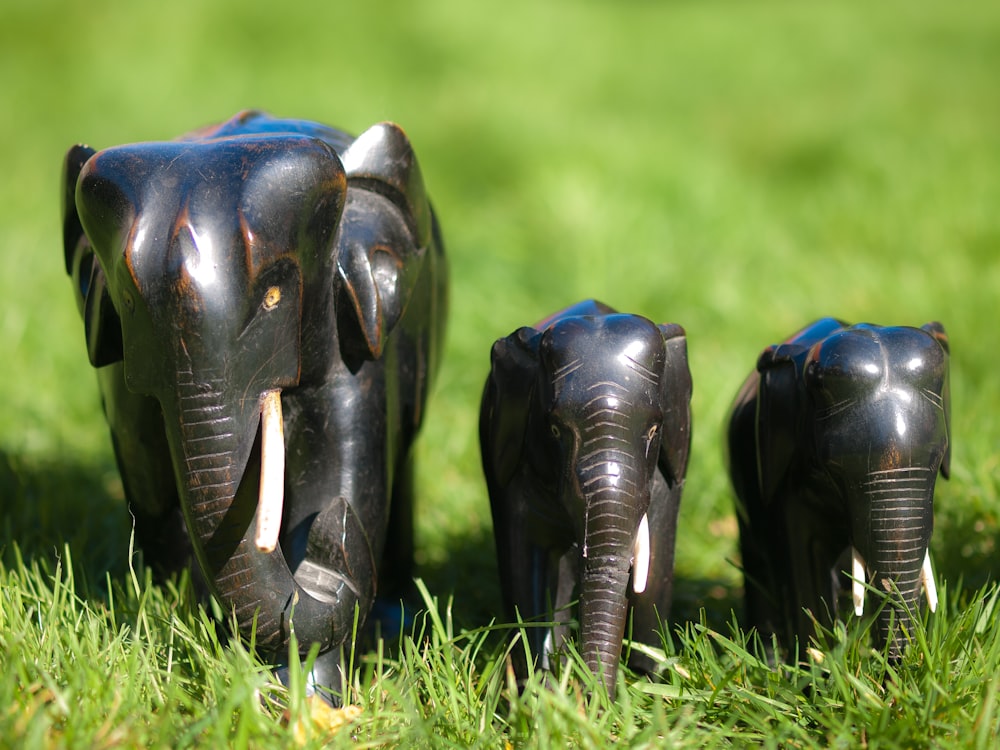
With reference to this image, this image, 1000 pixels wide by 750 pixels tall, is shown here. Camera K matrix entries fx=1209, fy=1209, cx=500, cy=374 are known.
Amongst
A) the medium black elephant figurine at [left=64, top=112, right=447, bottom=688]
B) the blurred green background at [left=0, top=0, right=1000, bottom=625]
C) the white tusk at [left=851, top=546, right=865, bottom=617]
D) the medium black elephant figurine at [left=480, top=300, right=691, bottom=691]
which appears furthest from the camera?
the blurred green background at [left=0, top=0, right=1000, bottom=625]

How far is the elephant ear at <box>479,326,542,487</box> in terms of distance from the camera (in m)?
2.27

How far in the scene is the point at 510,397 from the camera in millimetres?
2297

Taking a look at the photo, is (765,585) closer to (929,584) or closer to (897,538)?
(929,584)

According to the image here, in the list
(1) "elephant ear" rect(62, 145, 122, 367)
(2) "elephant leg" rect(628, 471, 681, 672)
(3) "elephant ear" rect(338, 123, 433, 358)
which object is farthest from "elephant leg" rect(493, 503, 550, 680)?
(1) "elephant ear" rect(62, 145, 122, 367)

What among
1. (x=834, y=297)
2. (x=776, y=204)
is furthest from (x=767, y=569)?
(x=776, y=204)

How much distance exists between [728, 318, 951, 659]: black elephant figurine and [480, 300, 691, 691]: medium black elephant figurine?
0.66 ft

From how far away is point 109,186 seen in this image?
2.01 m

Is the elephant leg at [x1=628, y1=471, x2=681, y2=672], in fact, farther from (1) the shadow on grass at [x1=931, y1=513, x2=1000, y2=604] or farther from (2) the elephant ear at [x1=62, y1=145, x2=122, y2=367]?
Answer: (2) the elephant ear at [x1=62, y1=145, x2=122, y2=367]

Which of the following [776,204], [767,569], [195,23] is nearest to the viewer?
[767,569]

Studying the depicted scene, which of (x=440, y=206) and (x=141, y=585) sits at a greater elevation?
(x=440, y=206)

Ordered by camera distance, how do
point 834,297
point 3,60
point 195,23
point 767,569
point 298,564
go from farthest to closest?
point 195,23 → point 3,60 → point 834,297 → point 767,569 → point 298,564

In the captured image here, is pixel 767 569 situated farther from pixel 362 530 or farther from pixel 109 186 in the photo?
pixel 109 186

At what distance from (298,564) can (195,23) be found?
8.83 meters

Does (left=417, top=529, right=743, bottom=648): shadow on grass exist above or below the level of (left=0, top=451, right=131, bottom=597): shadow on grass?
below
